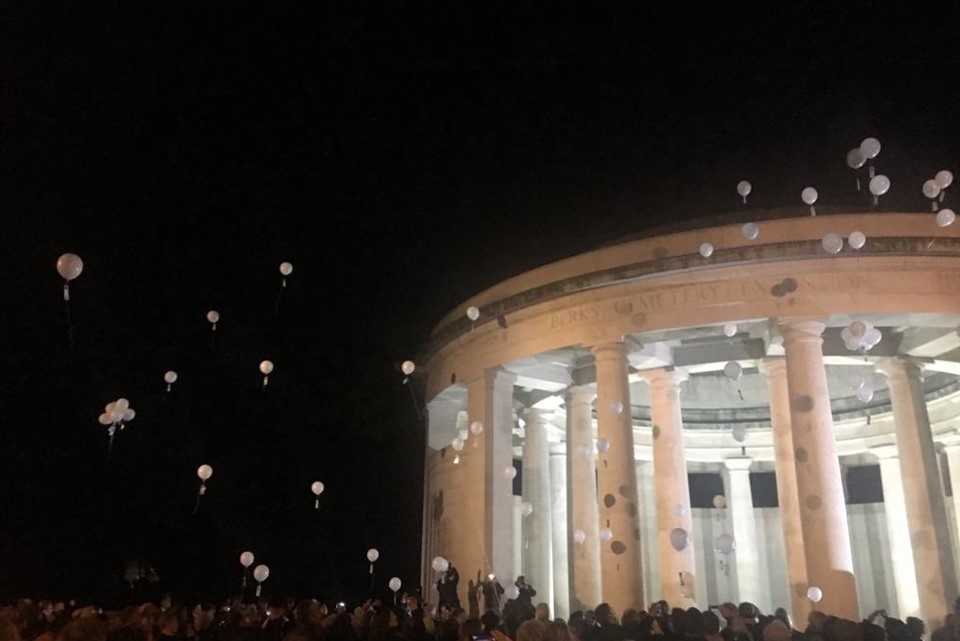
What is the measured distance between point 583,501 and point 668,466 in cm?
440

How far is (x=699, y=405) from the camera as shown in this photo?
4775 cm

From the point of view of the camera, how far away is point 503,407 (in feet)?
A: 120

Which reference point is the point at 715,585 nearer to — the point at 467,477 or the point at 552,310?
the point at 467,477

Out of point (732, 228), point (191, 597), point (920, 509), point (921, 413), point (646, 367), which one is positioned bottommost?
point (191, 597)

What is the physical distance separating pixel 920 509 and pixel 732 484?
1731cm

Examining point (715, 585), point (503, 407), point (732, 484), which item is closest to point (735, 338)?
point (503, 407)

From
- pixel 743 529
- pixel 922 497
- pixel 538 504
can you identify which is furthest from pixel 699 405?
pixel 922 497

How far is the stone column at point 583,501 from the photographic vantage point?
3519 cm

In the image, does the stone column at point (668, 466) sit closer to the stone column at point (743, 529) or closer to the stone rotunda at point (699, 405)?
the stone rotunda at point (699, 405)

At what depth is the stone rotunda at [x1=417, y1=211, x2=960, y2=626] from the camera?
91.3 feet

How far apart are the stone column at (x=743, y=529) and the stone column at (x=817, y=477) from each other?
17.8 m

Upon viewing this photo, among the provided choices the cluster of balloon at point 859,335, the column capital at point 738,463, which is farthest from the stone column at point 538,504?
the cluster of balloon at point 859,335

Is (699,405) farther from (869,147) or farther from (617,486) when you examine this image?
(869,147)

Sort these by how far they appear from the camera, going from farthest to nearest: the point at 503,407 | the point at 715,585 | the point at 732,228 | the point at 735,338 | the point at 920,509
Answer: the point at 715,585, the point at 503,407, the point at 735,338, the point at 920,509, the point at 732,228
